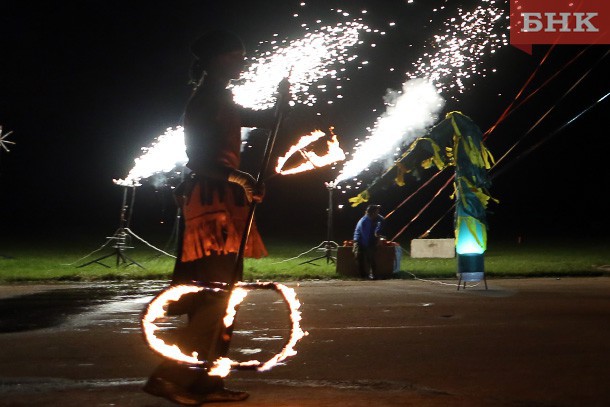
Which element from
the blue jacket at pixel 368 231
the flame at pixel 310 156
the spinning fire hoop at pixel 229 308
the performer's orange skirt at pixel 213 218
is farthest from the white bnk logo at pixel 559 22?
the performer's orange skirt at pixel 213 218

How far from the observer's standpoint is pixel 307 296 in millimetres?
13406

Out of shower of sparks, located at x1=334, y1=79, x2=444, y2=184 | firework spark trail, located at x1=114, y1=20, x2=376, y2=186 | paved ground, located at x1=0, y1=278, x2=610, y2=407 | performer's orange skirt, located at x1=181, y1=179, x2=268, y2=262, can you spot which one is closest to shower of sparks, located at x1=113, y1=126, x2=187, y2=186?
firework spark trail, located at x1=114, y1=20, x2=376, y2=186

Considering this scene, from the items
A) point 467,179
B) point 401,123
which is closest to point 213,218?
point 467,179

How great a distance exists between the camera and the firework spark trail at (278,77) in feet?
37.3

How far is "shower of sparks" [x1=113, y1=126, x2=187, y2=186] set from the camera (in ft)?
58.2

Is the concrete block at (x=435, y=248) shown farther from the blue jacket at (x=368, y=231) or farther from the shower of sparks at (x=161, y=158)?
the shower of sparks at (x=161, y=158)

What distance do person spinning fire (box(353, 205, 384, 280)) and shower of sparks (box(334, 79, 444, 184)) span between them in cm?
120

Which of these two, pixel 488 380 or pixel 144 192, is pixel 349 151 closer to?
pixel 488 380

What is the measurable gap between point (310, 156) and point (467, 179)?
913 cm

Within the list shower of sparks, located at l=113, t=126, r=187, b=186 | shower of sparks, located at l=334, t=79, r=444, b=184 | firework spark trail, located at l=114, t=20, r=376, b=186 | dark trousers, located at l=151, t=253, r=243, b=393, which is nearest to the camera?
dark trousers, located at l=151, t=253, r=243, b=393

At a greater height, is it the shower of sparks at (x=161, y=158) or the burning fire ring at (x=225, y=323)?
the shower of sparks at (x=161, y=158)

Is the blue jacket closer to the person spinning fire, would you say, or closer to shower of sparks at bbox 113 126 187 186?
the person spinning fire

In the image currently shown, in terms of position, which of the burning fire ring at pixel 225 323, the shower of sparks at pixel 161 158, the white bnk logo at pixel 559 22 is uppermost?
the white bnk logo at pixel 559 22

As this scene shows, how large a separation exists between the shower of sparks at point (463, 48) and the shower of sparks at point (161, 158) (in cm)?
598
